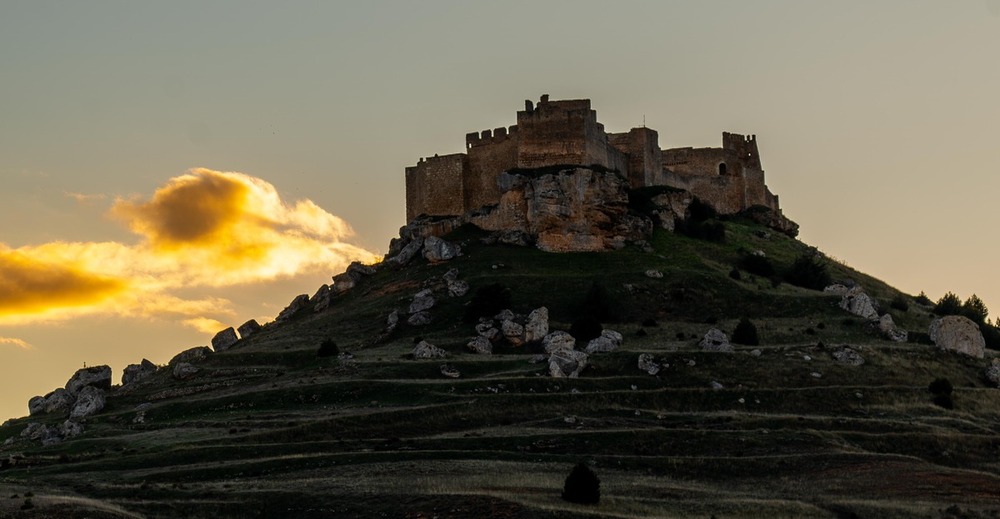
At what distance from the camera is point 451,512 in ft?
120

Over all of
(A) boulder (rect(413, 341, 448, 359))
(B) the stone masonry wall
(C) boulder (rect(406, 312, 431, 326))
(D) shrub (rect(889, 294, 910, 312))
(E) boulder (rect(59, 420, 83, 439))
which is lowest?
(E) boulder (rect(59, 420, 83, 439))

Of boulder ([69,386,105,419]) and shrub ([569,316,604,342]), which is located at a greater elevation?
shrub ([569,316,604,342])

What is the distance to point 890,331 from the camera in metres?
76.1

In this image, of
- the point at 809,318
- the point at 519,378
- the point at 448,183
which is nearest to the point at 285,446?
the point at 519,378

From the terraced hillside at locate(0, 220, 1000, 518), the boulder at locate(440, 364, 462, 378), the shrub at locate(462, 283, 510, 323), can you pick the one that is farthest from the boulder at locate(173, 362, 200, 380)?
the boulder at locate(440, 364, 462, 378)

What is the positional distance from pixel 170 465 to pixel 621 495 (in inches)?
814

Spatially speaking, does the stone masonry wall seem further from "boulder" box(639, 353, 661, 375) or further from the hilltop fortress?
"boulder" box(639, 353, 661, 375)

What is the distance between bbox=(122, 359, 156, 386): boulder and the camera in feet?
268

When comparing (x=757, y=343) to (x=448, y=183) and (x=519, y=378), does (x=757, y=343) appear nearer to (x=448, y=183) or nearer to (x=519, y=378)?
(x=519, y=378)

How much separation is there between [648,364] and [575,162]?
3162 centimetres

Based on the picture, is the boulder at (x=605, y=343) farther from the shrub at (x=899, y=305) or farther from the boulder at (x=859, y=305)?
the shrub at (x=899, y=305)

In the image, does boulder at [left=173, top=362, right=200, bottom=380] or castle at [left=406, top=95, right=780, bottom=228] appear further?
castle at [left=406, top=95, right=780, bottom=228]

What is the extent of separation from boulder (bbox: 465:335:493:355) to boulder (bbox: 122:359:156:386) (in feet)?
82.1

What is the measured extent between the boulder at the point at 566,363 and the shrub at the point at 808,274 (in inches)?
1301
